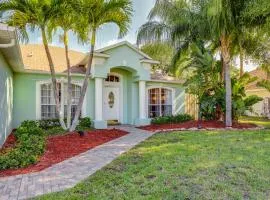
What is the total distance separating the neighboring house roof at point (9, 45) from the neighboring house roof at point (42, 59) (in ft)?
9.34

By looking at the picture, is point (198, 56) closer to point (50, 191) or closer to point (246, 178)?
point (246, 178)

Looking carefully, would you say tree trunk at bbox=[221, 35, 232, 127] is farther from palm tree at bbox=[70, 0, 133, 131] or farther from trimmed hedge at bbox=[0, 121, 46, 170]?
trimmed hedge at bbox=[0, 121, 46, 170]

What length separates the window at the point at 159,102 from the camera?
17.8 m

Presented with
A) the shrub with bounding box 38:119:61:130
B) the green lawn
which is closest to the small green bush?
the shrub with bounding box 38:119:61:130

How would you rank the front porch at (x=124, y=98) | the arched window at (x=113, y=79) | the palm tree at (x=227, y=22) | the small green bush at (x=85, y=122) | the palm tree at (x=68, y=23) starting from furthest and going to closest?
the arched window at (x=113, y=79) < the front porch at (x=124, y=98) < the small green bush at (x=85, y=122) < the palm tree at (x=227, y=22) < the palm tree at (x=68, y=23)

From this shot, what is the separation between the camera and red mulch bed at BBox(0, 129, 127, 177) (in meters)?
6.84

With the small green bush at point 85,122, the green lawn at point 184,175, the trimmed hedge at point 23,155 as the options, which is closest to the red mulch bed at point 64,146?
the trimmed hedge at point 23,155

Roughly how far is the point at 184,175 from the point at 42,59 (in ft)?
41.8

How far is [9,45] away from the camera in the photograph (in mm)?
7715

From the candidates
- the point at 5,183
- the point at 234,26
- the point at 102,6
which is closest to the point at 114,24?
the point at 102,6

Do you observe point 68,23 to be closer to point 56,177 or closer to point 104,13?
point 104,13

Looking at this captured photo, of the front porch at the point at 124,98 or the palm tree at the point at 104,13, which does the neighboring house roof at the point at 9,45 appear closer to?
the palm tree at the point at 104,13

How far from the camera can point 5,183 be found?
5691 millimetres

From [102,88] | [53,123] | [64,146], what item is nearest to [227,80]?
[102,88]
